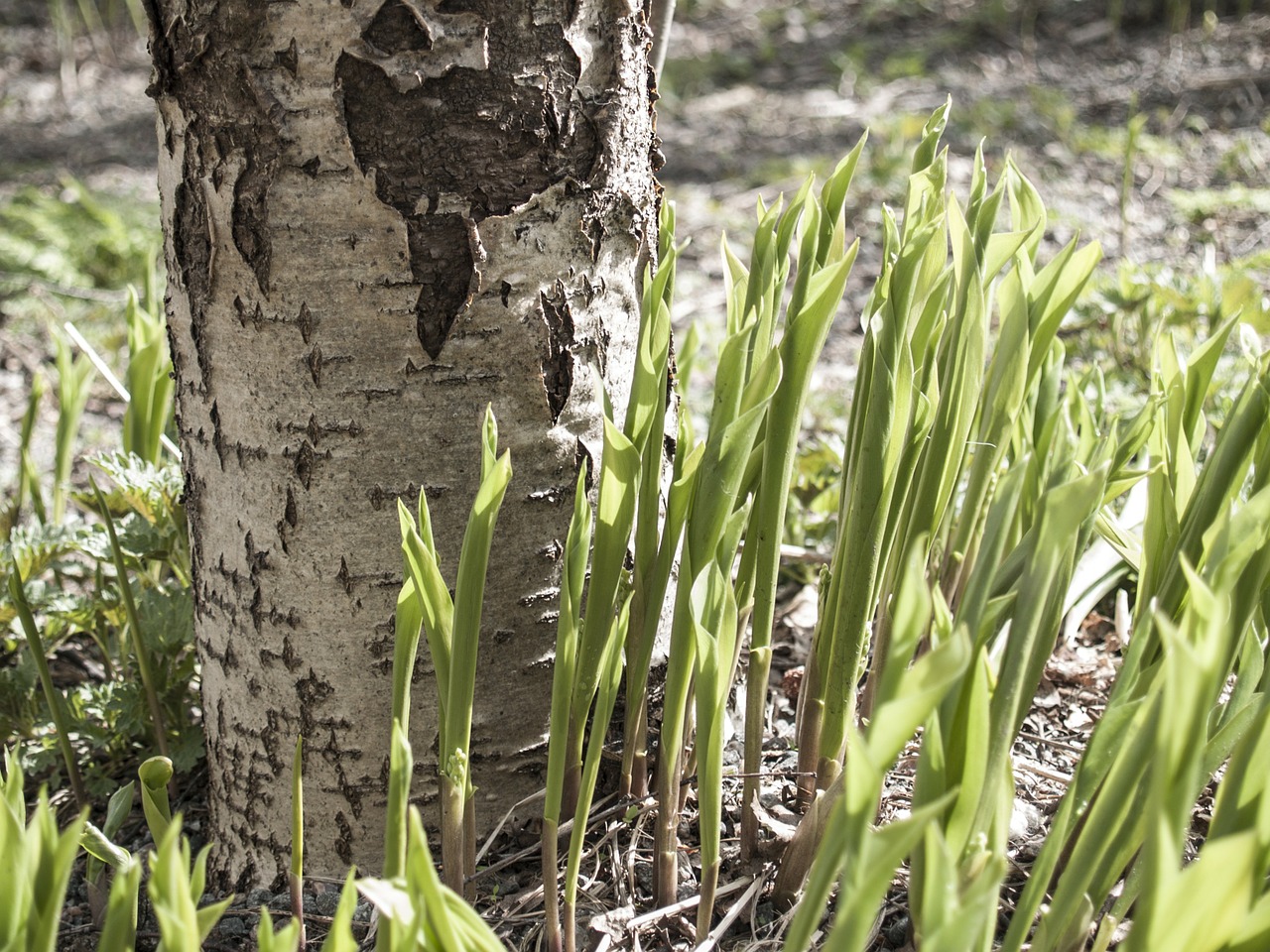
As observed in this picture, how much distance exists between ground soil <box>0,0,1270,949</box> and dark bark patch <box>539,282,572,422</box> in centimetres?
41

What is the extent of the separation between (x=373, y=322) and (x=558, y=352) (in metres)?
0.15

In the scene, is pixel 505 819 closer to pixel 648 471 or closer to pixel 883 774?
pixel 648 471

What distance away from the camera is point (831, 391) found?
2.18 meters

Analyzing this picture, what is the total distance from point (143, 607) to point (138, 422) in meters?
0.25

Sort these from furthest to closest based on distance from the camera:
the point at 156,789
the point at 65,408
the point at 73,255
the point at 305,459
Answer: the point at 73,255, the point at 65,408, the point at 305,459, the point at 156,789

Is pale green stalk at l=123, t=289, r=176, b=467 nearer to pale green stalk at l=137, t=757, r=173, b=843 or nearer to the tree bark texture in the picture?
the tree bark texture

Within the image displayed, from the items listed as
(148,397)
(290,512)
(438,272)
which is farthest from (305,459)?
(148,397)

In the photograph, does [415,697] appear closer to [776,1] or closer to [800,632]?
[800,632]

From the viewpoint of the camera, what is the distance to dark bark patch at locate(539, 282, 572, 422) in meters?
0.93

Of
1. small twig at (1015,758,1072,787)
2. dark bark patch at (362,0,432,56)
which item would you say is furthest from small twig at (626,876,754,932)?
dark bark patch at (362,0,432,56)

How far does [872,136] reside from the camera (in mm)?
3764

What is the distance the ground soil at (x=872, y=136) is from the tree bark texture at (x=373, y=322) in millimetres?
209

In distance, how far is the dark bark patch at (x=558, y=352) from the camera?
0.93 m

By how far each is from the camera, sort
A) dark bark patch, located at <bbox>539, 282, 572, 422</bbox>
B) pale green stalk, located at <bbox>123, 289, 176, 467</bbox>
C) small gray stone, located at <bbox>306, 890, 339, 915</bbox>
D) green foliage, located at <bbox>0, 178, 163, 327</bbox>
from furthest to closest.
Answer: green foliage, located at <bbox>0, 178, 163, 327</bbox> < pale green stalk, located at <bbox>123, 289, 176, 467</bbox> < small gray stone, located at <bbox>306, 890, 339, 915</bbox> < dark bark patch, located at <bbox>539, 282, 572, 422</bbox>
